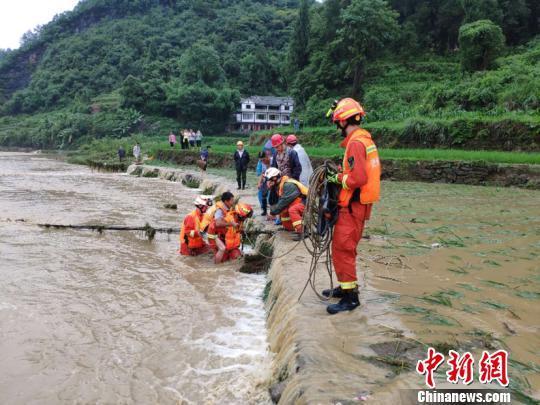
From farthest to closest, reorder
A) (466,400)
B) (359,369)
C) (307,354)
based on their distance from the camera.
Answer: (307,354), (359,369), (466,400)

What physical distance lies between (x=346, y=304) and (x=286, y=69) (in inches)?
2227

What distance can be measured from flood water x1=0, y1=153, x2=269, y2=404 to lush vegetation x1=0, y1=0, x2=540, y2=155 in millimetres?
18077

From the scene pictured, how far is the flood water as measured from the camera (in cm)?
450

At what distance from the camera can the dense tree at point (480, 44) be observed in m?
34.1

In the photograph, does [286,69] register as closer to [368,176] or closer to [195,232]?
[195,232]

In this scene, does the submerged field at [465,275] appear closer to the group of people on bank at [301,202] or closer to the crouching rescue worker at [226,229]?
the group of people on bank at [301,202]

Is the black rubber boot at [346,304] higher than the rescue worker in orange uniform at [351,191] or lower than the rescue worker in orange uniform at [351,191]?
lower

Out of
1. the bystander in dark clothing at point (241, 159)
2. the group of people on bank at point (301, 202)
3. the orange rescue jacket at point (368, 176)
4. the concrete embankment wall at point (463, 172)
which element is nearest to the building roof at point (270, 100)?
the concrete embankment wall at point (463, 172)

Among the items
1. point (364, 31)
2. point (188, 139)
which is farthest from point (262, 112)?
point (188, 139)

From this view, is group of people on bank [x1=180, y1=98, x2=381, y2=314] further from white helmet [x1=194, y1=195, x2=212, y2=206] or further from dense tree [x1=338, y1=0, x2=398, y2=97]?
dense tree [x1=338, y1=0, x2=398, y2=97]

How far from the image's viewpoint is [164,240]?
11.1 metres

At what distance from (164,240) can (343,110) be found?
7.63 meters

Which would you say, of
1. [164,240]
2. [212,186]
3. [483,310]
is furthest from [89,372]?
[212,186]

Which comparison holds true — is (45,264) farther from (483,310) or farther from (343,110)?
(483,310)
